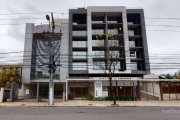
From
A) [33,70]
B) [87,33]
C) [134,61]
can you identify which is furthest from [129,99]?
[33,70]

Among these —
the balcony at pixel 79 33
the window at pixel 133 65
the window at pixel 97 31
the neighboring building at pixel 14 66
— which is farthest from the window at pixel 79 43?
the neighboring building at pixel 14 66

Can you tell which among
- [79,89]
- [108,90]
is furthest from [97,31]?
[108,90]

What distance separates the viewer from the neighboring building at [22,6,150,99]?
34.3 m

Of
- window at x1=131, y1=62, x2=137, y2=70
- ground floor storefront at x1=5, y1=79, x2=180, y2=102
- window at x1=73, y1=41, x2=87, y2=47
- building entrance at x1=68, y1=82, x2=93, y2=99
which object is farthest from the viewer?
window at x1=73, y1=41, x2=87, y2=47

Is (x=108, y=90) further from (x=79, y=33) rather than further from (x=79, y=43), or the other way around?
(x=79, y=33)

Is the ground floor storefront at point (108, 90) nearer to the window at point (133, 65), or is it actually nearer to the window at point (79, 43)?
the window at point (133, 65)

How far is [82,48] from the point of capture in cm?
3781

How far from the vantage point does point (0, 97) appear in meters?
21.0

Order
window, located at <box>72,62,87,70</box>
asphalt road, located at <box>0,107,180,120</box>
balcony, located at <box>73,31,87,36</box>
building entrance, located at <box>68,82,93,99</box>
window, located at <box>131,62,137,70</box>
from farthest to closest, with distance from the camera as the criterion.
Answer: balcony, located at <box>73,31,87,36</box>, window, located at <box>131,62,137,70</box>, window, located at <box>72,62,87,70</box>, building entrance, located at <box>68,82,93,99</box>, asphalt road, located at <box>0,107,180,120</box>

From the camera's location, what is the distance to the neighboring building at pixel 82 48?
1352 inches

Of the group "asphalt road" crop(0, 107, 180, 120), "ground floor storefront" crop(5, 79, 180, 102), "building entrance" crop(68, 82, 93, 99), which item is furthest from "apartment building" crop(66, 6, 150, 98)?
"asphalt road" crop(0, 107, 180, 120)

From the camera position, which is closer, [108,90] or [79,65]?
[108,90]

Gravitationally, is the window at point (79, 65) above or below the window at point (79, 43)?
below

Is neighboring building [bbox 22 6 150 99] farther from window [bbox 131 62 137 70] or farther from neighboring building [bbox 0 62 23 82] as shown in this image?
neighboring building [bbox 0 62 23 82]
